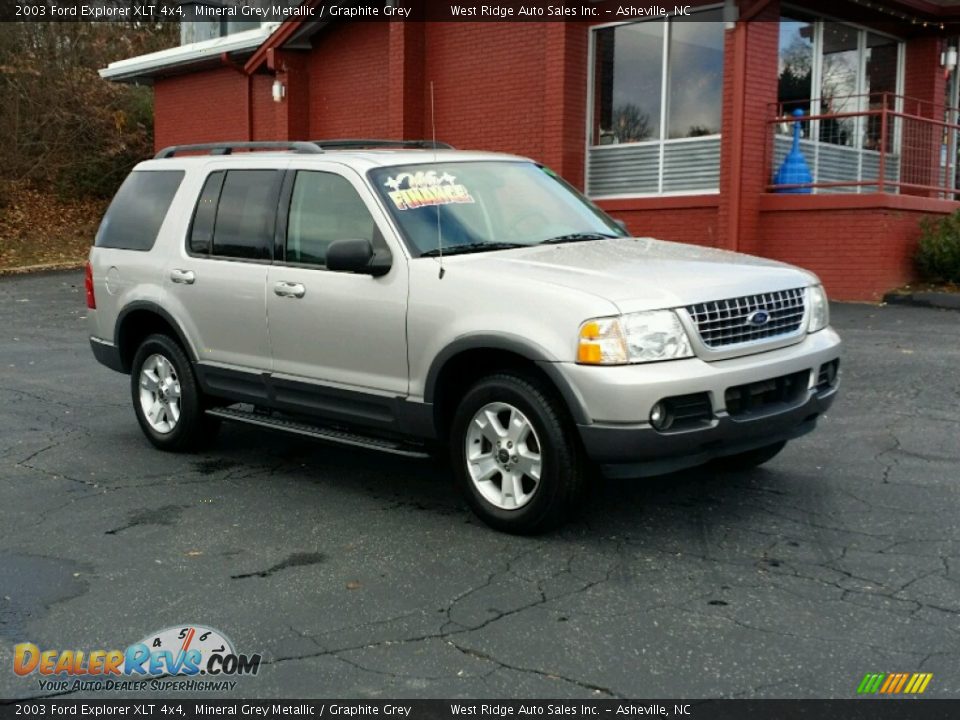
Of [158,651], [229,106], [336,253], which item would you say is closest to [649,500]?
[336,253]

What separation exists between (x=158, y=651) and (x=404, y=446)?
2059 mm

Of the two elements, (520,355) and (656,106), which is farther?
(656,106)

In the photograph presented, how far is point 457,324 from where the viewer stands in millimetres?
5402

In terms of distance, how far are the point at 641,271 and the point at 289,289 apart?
2090 millimetres

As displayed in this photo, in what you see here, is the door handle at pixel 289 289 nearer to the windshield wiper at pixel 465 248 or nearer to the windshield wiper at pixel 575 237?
the windshield wiper at pixel 465 248

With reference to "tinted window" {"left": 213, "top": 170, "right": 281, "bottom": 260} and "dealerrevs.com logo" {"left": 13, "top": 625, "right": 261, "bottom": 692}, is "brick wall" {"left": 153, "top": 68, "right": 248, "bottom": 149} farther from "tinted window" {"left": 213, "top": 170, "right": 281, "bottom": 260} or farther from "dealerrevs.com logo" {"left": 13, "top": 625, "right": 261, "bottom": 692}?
"dealerrevs.com logo" {"left": 13, "top": 625, "right": 261, "bottom": 692}

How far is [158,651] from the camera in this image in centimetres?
402

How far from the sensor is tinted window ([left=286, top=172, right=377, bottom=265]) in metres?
6.07

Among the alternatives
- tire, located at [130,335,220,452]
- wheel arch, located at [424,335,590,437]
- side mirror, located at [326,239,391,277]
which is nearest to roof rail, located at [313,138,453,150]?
side mirror, located at [326,239,391,277]

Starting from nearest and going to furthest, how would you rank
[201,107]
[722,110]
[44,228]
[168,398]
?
[168,398] < [722,110] < [201,107] < [44,228]

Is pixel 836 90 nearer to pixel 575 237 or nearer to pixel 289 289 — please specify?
pixel 575 237

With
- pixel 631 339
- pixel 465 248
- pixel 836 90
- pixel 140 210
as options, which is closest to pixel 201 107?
pixel 836 90

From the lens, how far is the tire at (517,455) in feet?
16.6
